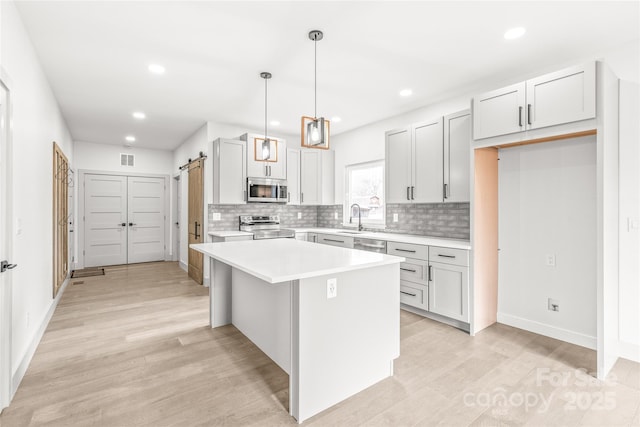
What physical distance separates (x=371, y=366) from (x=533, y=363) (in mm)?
1395

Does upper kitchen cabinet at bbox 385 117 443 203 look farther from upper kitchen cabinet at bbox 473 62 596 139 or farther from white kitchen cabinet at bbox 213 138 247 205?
white kitchen cabinet at bbox 213 138 247 205

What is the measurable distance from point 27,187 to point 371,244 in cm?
352

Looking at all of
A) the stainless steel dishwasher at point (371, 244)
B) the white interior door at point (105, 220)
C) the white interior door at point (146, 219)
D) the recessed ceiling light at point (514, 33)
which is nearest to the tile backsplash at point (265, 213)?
the stainless steel dishwasher at point (371, 244)

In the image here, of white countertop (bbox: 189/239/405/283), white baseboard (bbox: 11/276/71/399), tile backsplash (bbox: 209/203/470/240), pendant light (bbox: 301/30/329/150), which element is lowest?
white baseboard (bbox: 11/276/71/399)

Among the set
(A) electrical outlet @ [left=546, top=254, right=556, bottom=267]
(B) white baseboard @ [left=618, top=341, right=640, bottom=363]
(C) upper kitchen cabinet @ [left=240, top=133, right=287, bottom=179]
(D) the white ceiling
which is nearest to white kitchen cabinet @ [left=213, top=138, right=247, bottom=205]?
(C) upper kitchen cabinet @ [left=240, top=133, right=287, bottom=179]

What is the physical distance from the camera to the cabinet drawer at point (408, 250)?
11.6ft

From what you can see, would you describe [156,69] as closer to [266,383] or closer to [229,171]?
[229,171]

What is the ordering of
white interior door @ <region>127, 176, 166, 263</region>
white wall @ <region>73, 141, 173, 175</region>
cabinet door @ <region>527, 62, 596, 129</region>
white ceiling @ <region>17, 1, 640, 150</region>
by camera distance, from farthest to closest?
white interior door @ <region>127, 176, 166, 263</region> < white wall @ <region>73, 141, 173, 175</region> < cabinet door @ <region>527, 62, 596, 129</region> < white ceiling @ <region>17, 1, 640, 150</region>

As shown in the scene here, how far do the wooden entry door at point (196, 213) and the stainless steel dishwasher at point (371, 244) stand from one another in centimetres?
261

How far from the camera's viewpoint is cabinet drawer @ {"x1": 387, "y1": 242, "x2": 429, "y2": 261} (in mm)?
3543

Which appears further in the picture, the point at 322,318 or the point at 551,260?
the point at 551,260

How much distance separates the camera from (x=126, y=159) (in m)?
7.16

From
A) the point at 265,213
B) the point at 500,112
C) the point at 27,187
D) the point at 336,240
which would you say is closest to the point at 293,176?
the point at 265,213

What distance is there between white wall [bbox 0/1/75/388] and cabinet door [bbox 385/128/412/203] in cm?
374
